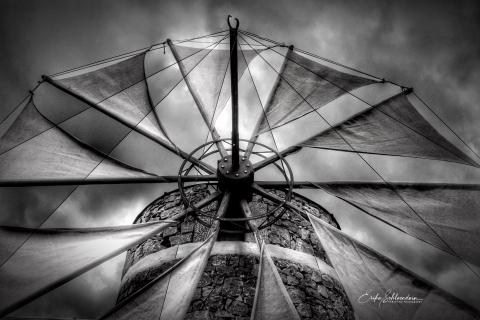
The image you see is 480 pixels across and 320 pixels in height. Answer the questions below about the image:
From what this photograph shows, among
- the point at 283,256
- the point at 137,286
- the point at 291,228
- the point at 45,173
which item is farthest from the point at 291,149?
the point at 45,173

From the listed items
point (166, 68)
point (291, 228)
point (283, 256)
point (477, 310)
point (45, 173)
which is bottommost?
point (477, 310)

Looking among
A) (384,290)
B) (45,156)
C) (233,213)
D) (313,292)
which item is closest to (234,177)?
(233,213)

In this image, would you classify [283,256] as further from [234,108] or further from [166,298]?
[234,108]

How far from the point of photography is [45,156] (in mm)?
4883

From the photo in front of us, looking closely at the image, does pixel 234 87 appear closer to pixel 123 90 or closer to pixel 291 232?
pixel 291 232

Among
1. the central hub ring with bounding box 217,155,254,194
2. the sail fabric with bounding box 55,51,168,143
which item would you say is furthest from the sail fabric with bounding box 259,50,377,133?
the sail fabric with bounding box 55,51,168,143

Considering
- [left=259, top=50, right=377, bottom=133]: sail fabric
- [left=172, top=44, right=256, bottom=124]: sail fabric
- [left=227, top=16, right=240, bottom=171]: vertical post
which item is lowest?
[left=227, top=16, right=240, bottom=171]: vertical post

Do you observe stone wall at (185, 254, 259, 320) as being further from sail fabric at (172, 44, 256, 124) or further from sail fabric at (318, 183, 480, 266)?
sail fabric at (172, 44, 256, 124)

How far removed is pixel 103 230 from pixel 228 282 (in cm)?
164

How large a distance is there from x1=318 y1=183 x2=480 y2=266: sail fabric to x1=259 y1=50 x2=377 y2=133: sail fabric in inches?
63.8

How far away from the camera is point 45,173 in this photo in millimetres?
4602

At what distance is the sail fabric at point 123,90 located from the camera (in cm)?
561

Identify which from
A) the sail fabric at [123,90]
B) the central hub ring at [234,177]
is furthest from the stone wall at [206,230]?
the sail fabric at [123,90]

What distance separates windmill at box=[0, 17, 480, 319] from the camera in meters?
3.29
